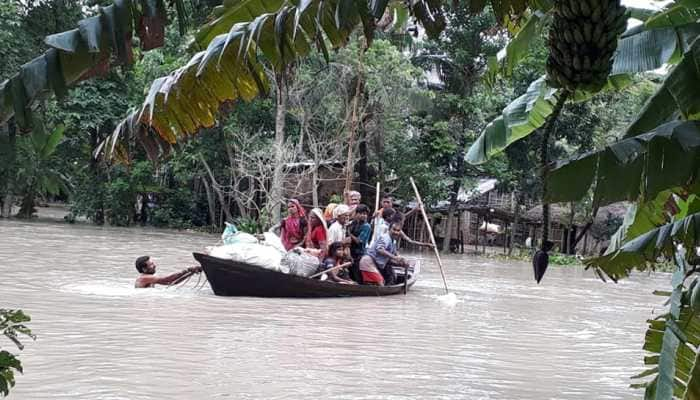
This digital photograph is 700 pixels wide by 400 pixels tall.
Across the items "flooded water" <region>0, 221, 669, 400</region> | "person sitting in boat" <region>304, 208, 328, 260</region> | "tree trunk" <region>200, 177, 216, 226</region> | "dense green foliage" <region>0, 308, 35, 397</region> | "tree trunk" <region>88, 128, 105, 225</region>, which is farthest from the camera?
"tree trunk" <region>200, 177, 216, 226</region>

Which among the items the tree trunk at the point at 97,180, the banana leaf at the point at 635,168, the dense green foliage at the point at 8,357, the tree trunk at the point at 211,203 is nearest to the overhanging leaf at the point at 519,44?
the banana leaf at the point at 635,168

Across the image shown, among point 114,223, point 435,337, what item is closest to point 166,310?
point 435,337

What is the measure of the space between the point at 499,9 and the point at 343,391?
391 cm

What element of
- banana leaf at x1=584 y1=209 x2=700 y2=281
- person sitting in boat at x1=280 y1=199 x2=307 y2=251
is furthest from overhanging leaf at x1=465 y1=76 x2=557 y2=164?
person sitting in boat at x1=280 y1=199 x2=307 y2=251

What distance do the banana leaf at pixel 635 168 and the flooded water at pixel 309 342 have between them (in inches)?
153

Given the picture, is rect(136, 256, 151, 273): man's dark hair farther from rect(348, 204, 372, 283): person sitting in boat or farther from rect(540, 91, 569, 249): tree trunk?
rect(540, 91, 569, 249): tree trunk

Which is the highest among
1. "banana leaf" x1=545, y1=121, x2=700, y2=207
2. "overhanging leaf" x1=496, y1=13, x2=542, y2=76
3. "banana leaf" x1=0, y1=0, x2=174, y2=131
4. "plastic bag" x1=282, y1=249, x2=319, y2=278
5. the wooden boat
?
"overhanging leaf" x1=496, y1=13, x2=542, y2=76

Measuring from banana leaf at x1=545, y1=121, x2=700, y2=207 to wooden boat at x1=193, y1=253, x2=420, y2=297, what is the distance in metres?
8.02

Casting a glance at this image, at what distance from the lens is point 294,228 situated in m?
11.3

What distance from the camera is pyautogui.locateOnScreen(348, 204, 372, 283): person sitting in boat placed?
11438 millimetres

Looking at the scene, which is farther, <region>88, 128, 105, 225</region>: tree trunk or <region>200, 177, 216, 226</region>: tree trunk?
<region>200, 177, 216, 226</region>: tree trunk

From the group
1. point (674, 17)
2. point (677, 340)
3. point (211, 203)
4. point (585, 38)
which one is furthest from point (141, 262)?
point (211, 203)

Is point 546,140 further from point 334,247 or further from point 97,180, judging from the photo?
point 97,180

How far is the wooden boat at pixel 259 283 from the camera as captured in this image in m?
10.5
